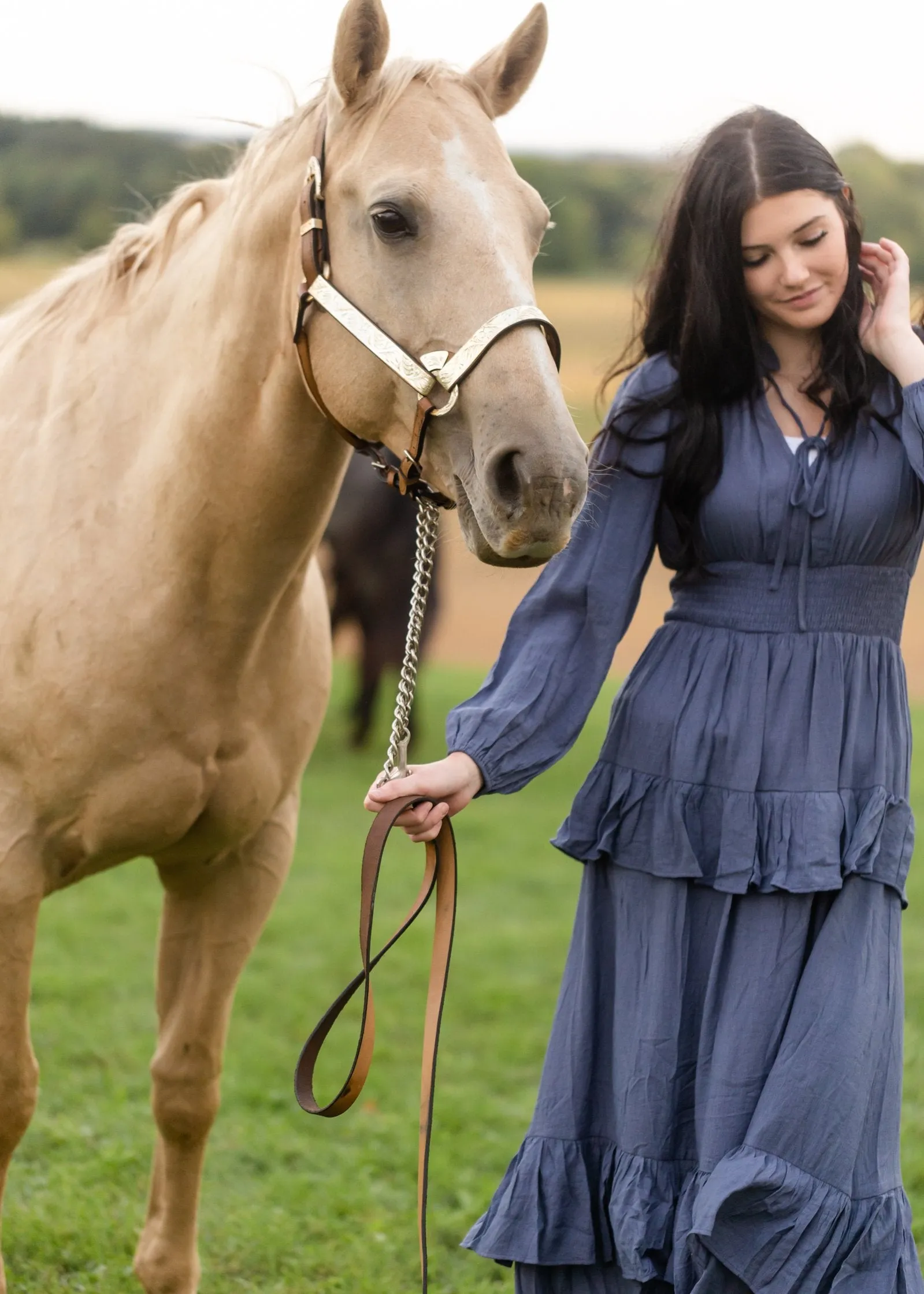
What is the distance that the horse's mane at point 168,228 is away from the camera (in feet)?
6.43

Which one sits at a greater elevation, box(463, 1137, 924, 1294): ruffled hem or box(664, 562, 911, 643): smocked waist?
box(664, 562, 911, 643): smocked waist

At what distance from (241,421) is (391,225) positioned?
0.44 metres

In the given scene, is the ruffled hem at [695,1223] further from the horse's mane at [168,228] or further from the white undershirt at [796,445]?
the horse's mane at [168,228]

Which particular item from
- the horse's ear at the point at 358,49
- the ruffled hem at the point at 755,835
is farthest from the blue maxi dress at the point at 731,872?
the horse's ear at the point at 358,49

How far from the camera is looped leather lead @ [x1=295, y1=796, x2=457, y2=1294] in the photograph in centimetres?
198

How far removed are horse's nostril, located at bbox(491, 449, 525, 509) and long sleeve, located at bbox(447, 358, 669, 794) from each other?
18.3 inches

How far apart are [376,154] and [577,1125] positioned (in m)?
1.48

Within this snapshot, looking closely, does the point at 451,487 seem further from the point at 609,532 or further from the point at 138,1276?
the point at 138,1276

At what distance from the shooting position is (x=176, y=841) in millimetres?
2434

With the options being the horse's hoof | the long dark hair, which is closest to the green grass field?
the horse's hoof

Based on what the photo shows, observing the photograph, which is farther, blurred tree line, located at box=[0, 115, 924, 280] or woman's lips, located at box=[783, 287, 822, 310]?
blurred tree line, located at box=[0, 115, 924, 280]

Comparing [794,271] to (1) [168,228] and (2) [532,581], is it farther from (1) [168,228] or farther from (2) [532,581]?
(2) [532,581]

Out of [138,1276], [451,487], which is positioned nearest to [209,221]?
[451,487]

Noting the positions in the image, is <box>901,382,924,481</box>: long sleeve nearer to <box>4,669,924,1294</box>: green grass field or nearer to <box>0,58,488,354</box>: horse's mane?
<box>0,58,488,354</box>: horse's mane
